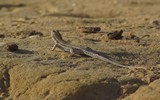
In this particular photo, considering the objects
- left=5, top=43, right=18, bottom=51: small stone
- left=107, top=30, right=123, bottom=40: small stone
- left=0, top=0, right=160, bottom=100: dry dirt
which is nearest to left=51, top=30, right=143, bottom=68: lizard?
left=0, top=0, right=160, bottom=100: dry dirt

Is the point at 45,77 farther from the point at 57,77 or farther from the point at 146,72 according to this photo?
the point at 146,72

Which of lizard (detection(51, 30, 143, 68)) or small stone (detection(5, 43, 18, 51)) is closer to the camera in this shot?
lizard (detection(51, 30, 143, 68))

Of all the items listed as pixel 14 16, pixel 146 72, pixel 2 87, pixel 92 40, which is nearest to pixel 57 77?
pixel 2 87

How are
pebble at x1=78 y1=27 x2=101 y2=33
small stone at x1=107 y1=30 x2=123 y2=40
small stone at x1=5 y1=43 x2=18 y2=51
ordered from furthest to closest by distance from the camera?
1. pebble at x1=78 y1=27 x2=101 y2=33
2. small stone at x1=107 y1=30 x2=123 y2=40
3. small stone at x1=5 y1=43 x2=18 y2=51

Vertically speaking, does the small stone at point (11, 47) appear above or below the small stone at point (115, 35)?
above

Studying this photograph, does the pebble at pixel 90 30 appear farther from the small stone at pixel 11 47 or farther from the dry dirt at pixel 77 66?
the small stone at pixel 11 47

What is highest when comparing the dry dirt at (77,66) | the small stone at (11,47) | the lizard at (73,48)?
the small stone at (11,47)

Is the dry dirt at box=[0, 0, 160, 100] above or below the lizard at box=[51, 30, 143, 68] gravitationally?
below

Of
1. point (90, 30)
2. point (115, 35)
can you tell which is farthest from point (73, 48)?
point (90, 30)

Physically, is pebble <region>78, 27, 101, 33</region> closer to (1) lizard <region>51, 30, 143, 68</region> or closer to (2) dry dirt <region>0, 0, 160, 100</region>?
(2) dry dirt <region>0, 0, 160, 100</region>

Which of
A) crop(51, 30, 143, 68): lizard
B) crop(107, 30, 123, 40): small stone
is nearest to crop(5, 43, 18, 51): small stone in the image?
crop(51, 30, 143, 68): lizard

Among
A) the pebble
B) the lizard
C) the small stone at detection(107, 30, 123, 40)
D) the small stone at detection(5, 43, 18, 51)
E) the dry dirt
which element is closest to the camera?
the dry dirt

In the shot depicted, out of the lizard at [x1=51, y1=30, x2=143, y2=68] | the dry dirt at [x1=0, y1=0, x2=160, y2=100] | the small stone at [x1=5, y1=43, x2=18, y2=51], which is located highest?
the small stone at [x1=5, y1=43, x2=18, y2=51]

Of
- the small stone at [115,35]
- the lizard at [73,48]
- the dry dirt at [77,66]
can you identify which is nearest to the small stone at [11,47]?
the dry dirt at [77,66]
